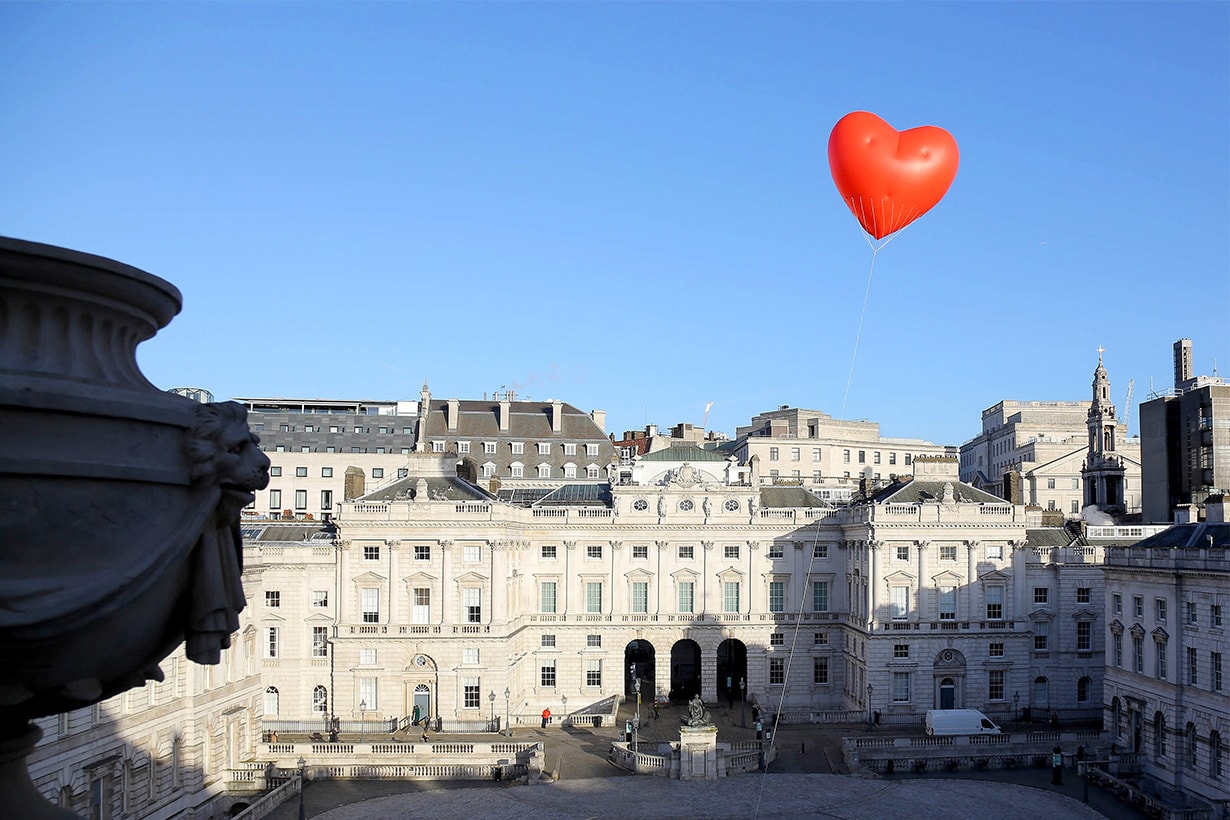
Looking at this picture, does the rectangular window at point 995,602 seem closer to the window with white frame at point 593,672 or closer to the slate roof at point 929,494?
the slate roof at point 929,494

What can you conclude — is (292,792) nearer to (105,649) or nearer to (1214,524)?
(1214,524)

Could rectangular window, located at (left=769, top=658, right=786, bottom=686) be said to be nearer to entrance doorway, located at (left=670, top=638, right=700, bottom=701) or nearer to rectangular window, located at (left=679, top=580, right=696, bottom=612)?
entrance doorway, located at (left=670, top=638, right=700, bottom=701)

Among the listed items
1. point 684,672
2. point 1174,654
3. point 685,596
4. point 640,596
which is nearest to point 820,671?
point 685,596

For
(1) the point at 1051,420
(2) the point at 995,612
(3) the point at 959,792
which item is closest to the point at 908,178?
(3) the point at 959,792

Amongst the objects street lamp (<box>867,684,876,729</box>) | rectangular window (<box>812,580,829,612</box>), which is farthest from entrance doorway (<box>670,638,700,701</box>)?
street lamp (<box>867,684,876,729</box>)

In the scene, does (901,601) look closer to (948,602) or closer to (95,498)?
(948,602)

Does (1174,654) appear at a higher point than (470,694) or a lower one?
higher
